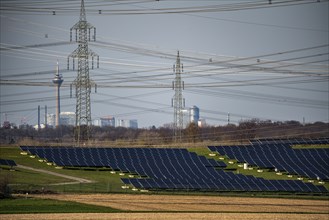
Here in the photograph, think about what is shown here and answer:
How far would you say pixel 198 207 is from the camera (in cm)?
5769

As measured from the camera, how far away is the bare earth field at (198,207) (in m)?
50.7

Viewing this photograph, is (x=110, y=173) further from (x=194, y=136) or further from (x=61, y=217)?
(x=194, y=136)

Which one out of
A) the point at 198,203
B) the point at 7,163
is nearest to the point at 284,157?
the point at 198,203

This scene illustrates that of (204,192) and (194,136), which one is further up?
(194,136)

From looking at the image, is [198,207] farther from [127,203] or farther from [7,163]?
[7,163]

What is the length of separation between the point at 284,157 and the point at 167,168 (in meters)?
17.9

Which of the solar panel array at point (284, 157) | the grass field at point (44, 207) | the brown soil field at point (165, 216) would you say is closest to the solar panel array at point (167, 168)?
the solar panel array at point (284, 157)

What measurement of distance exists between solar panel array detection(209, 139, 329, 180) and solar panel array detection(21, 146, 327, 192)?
17.3ft

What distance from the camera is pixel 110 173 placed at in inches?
3233

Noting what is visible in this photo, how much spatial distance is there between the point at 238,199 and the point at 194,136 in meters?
55.7

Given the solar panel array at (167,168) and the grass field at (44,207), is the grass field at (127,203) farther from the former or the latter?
the solar panel array at (167,168)

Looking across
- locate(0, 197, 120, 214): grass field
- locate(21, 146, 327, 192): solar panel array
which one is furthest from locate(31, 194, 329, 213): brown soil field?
locate(21, 146, 327, 192): solar panel array

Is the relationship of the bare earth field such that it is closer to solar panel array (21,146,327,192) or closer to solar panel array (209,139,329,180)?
solar panel array (21,146,327,192)

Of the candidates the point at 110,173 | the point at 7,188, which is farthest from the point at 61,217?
the point at 110,173
